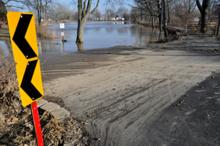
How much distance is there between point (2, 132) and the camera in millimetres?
4180

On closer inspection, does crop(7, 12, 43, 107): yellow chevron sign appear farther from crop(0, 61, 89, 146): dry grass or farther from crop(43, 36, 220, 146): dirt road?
crop(43, 36, 220, 146): dirt road

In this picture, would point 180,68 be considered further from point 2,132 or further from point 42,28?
point 42,28

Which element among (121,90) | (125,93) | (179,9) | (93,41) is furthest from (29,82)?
(179,9)

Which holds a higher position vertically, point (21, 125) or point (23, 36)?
point (23, 36)

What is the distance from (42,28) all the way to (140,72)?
2710 cm

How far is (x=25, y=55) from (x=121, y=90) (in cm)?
377

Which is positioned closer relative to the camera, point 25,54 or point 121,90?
point 25,54

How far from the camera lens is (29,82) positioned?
275 centimetres

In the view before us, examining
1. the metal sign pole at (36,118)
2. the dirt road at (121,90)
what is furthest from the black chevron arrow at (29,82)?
the dirt road at (121,90)

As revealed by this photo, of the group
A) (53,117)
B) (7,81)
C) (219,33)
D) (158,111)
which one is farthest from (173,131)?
(219,33)

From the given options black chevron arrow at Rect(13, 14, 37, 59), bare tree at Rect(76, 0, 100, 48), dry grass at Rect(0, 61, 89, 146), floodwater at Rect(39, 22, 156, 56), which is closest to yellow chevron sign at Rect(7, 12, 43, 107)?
black chevron arrow at Rect(13, 14, 37, 59)

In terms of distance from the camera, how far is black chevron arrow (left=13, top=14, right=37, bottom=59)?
2555 mm

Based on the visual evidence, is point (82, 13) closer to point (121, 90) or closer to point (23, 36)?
point (121, 90)

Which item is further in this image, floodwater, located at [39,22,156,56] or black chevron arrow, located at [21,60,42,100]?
floodwater, located at [39,22,156,56]
